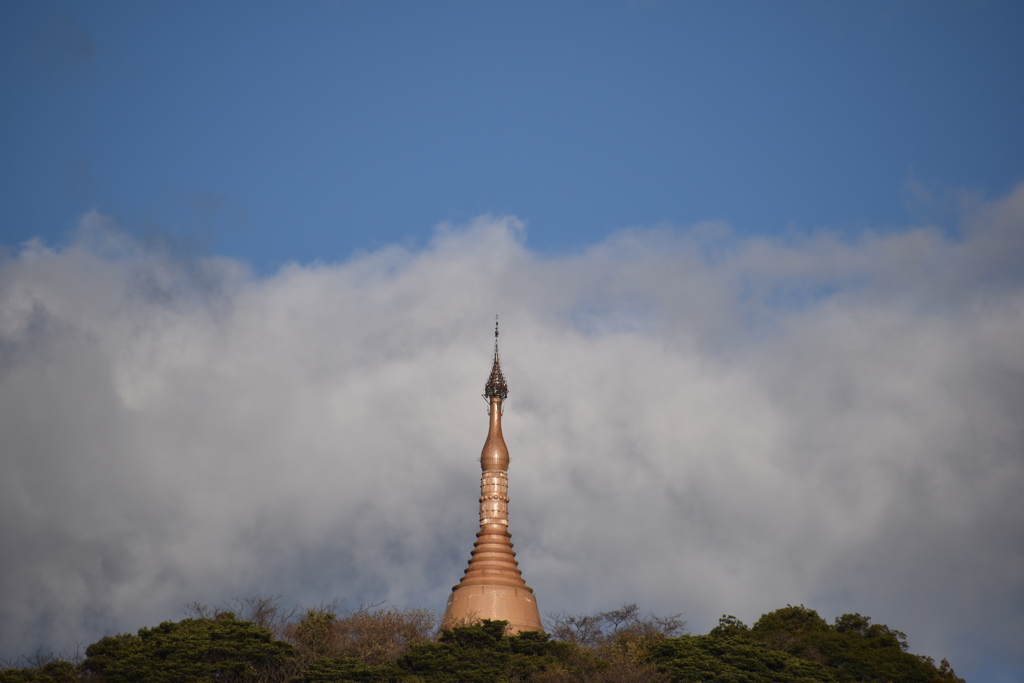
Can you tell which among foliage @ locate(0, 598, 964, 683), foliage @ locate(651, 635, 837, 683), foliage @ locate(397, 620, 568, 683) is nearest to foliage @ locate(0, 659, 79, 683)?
foliage @ locate(0, 598, 964, 683)

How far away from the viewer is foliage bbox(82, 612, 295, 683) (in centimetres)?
4549

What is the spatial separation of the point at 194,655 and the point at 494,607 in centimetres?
1325

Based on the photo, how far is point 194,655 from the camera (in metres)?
46.2

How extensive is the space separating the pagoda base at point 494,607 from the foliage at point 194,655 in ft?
28.0

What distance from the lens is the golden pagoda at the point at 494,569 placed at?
175ft

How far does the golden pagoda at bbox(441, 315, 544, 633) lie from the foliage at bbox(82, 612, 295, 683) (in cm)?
867

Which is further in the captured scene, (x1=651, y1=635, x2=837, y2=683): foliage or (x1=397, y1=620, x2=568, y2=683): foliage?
(x1=651, y1=635, x2=837, y2=683): foliage

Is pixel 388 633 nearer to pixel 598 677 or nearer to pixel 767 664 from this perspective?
pixel 598 677

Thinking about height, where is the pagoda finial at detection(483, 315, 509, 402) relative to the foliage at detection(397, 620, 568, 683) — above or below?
above

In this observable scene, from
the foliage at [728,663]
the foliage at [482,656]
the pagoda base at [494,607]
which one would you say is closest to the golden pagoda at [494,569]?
the pagoda base at [494,607]

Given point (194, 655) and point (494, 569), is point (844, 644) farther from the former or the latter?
point (194, 655)

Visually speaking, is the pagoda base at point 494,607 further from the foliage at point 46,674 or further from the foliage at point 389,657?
the foliage at point 46,674

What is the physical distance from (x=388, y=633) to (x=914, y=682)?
23.6 m

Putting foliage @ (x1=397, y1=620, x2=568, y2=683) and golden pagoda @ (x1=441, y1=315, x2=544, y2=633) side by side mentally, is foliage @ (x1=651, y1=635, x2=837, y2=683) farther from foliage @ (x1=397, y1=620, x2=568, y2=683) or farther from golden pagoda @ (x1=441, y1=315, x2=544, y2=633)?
golden pagoda @ (x1=441, y1=315, x2=544, y2=633)
